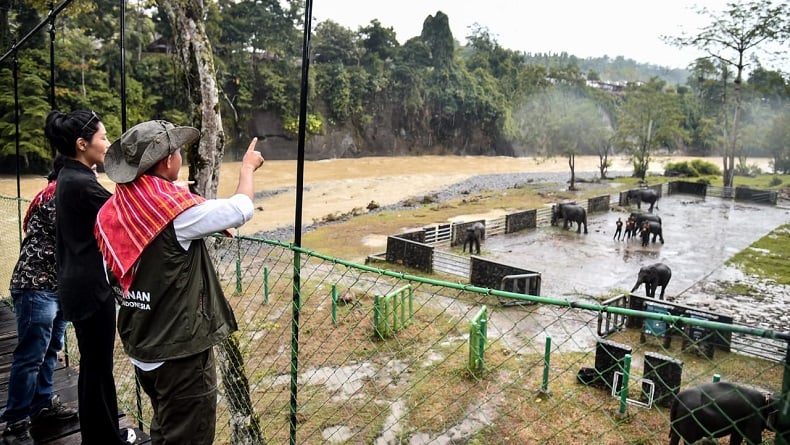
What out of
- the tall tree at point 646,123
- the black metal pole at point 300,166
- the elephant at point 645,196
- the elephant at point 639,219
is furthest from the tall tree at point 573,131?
the black metal pole at point 300,166

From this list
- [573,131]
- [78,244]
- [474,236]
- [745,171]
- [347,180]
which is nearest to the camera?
[78,244]

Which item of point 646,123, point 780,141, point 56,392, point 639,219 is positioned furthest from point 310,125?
point 56,392

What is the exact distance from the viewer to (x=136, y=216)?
2.04 metres

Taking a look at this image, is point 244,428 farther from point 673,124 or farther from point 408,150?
point 408,150

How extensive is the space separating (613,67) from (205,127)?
14895cm

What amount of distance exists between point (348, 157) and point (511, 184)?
490 inches

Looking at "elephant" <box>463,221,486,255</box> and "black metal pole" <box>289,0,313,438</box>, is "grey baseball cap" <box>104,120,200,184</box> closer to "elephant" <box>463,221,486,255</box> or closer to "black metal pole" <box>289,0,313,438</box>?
"black metal pole" <box>289,0,313,438</box>

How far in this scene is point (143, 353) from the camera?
6.98 ft

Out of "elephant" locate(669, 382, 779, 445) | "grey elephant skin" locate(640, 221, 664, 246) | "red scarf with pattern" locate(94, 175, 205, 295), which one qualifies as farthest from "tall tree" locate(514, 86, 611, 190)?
"red scarf with pattern" locate(94, 175, 205, 295)

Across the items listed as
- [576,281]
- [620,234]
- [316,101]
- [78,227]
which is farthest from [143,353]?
[316,101]

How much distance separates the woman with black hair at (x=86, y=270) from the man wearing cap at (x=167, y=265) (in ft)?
0.99

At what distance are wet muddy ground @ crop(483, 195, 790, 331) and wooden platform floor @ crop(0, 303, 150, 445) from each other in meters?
9.34

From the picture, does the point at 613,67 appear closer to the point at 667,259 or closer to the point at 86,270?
the point at 667,259

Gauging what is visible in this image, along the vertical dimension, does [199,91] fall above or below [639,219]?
above
